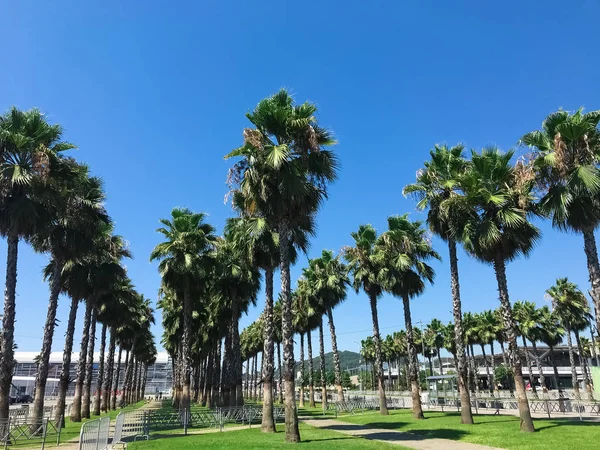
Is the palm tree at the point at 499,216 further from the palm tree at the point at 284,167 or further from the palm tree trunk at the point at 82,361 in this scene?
the palm tree trunk at the point at 82,361

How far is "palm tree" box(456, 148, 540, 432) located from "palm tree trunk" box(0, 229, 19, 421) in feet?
68.7

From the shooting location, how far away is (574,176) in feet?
55.9

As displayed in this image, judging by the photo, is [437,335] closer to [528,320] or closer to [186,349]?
[528,320]

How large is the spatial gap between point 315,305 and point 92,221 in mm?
27080

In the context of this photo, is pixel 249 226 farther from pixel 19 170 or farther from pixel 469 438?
pixel 469 438

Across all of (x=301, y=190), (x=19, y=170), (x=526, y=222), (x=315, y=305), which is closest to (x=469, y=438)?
(x=526, y=222)

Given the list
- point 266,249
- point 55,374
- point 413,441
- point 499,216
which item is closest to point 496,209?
point 499,216

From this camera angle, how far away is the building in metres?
110

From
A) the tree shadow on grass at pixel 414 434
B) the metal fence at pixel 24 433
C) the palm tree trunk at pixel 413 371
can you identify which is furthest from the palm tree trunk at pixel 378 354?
the metal fence at pixel 24 433

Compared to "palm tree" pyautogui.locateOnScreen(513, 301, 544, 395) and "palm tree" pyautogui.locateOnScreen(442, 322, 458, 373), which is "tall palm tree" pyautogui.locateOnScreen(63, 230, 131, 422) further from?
"palm tree" pyautogui.locateOnScreen(442, 322, 458, 373)

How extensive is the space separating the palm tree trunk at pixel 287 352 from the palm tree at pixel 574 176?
37.5ft

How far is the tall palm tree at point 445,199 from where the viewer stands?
2334 centimetres

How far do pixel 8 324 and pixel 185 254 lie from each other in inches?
511

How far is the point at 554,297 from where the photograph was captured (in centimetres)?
5034
